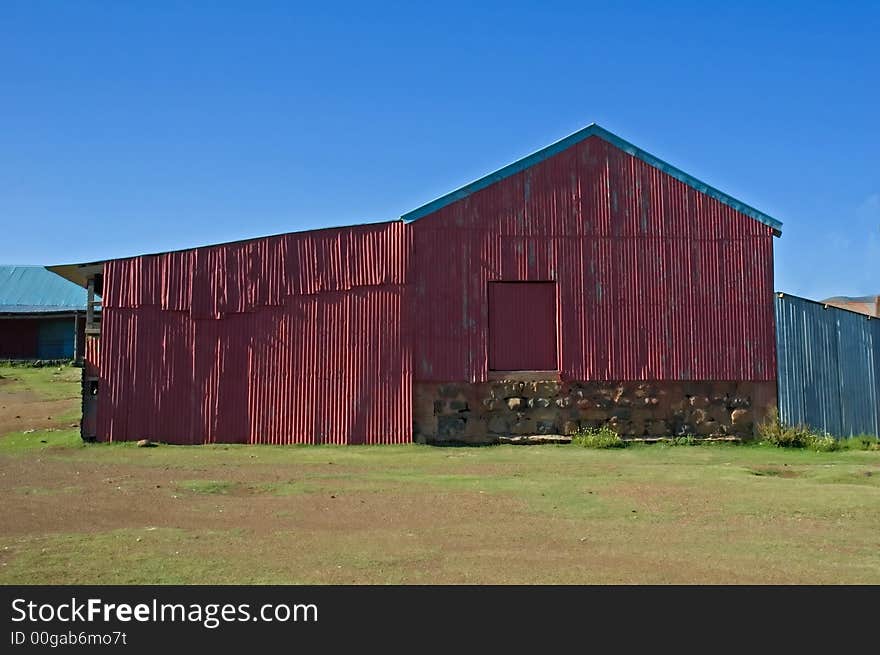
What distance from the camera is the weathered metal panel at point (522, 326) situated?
19766mm

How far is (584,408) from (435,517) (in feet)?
31.7

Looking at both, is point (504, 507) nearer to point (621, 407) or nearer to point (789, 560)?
point (789, 560)

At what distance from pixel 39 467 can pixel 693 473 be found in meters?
11.2

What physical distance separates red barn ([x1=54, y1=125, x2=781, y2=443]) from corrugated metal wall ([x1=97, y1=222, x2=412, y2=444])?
3cm

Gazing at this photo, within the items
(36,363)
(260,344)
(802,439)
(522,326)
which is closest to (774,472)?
(802,439)

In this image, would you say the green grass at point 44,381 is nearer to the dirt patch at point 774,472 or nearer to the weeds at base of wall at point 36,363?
the weeds at base of wall at point 36,363

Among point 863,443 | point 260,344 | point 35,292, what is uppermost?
point 35,292

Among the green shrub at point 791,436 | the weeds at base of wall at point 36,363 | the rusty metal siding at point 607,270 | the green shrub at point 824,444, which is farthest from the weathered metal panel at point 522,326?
the weeds at base of wall at point 36,363

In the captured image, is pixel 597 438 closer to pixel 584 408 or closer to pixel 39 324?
pixel 584 408

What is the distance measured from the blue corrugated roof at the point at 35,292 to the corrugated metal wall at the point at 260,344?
2584cm

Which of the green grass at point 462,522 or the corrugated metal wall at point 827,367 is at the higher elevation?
the corrugated metal wall at point 827,367

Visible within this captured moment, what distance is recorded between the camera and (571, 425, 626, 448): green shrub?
19.0 metres

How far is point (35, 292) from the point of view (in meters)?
45.8

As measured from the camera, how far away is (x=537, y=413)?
773 inches
